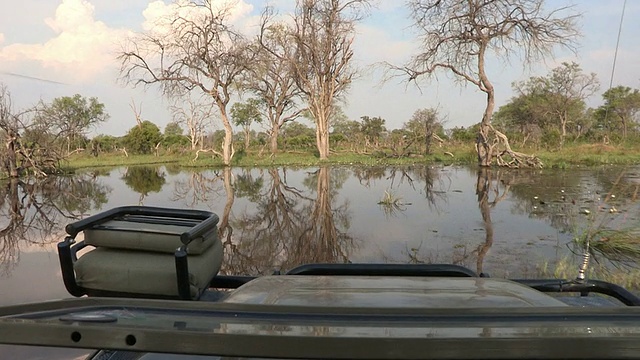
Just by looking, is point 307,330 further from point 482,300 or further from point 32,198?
point 32,198

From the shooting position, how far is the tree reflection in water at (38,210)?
7.43 m

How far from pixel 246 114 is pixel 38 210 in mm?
39528

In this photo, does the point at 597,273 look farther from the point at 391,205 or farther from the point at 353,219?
Answer: the point at 391,205

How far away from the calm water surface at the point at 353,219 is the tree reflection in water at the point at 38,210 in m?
0.03

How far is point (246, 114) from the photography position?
4931cm

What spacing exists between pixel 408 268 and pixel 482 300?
105 cm

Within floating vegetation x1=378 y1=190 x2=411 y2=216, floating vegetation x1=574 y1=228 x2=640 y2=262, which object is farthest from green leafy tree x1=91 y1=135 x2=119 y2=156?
floating vegetation x1=574 y1=228 x2=640 y2=262

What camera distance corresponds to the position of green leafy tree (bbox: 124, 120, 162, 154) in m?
41.1

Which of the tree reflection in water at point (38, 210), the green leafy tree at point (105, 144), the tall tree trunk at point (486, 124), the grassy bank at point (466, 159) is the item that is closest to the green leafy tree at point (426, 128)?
the grassy bank at point (466, 159)

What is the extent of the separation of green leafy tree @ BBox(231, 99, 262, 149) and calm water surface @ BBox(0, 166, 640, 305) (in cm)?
3059

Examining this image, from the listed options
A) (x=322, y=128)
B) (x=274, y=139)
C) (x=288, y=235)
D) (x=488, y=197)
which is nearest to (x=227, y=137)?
(x=322, y=128)

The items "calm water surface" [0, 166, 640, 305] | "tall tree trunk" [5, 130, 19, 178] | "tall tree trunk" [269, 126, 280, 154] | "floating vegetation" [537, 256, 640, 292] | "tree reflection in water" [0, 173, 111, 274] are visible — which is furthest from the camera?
"tall tree trunk" [269, 126, 280, 154]

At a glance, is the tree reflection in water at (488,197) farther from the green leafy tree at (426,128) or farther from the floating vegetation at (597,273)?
the green leafy tree at (426,128)

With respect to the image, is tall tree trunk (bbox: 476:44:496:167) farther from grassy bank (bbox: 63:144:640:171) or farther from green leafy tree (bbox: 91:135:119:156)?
green leafy tree (bbox: 91:135:119:156)
